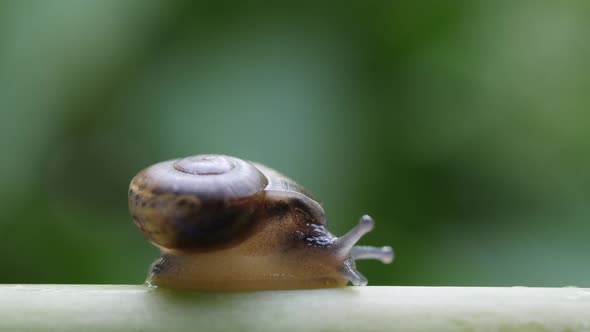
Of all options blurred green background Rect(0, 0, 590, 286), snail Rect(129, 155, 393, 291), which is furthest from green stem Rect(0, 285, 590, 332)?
blurred green background Rect(0, 0, 590, 286)

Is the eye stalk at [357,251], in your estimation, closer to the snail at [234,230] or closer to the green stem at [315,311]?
the snail at [234,230]

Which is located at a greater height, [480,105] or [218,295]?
[480,105]

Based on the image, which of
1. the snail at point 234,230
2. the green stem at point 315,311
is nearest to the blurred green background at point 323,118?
the snail at point 234,230

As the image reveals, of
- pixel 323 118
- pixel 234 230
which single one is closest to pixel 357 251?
pixel 234 230

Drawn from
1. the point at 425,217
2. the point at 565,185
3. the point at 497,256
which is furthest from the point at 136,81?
the point at 565,185

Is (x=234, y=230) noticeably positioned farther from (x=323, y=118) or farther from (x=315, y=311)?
(x=323, y=118)

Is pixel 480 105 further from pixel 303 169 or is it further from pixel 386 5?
pixel 303 169
